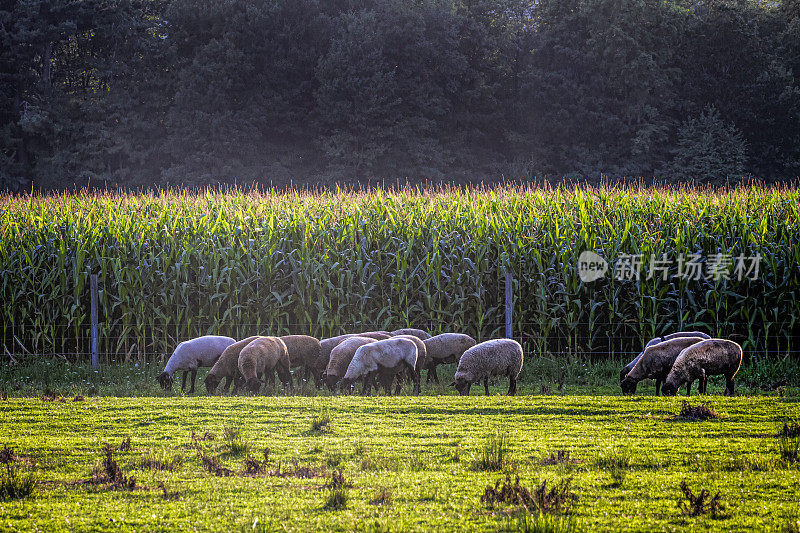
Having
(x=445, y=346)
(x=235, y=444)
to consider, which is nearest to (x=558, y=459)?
(x=235, y=444)

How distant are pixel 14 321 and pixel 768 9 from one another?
5334 centimetres

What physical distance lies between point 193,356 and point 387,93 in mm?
33334

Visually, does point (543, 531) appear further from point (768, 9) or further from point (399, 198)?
point (768, 9)

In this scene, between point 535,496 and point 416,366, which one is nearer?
point 535,496

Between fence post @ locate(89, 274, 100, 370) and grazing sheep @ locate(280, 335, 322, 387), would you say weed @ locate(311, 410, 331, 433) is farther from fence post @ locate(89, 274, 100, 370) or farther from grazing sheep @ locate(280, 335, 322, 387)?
fence post @ locate(89, 274, 100, 370)

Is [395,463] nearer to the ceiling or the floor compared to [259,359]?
nearer to the floor

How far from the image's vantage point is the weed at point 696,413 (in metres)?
8.99

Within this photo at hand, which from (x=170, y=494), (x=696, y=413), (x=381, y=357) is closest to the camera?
(x=170, y=494)

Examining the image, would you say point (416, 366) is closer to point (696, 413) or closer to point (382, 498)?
point (696, 413)

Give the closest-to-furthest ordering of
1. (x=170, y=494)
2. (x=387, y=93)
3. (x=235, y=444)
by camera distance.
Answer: (x=170, y=494)
(x=235, y=444)
(x=387, y=93)

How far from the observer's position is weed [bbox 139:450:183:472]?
6.96 meters

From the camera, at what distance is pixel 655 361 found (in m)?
12.2

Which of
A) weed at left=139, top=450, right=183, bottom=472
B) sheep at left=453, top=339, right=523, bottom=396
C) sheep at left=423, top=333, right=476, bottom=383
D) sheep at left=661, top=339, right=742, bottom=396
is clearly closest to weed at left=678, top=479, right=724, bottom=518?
weed at left=139, top=450, right=183, bottom=472

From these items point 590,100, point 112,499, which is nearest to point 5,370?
point 112,499
